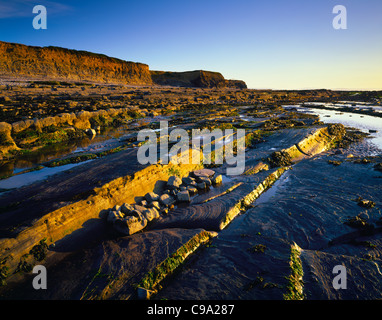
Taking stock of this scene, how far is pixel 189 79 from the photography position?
107 metres

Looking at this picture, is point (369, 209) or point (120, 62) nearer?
point (369, 209)

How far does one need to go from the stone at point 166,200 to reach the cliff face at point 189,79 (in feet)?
327

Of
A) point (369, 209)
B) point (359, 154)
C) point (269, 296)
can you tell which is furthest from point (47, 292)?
point (359, 154)

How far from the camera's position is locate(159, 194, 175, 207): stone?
7.15m

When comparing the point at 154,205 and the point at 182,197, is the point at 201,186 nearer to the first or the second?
the point at 182,197

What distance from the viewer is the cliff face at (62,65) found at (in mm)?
52756

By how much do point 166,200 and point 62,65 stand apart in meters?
72.6

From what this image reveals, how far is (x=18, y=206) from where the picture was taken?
6.01m

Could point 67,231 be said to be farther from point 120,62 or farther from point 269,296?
point 120,62

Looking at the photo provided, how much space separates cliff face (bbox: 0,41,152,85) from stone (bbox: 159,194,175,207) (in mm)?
63591

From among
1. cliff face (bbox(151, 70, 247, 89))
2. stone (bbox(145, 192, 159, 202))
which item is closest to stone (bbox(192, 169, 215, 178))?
stone (bbox(145, 192, 159, 202))

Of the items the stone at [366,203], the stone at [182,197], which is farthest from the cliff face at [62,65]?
the stone at [366,203]

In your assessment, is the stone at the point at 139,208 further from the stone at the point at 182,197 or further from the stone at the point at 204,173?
the stone at the point at 204,173

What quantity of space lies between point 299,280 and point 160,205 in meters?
4.47
